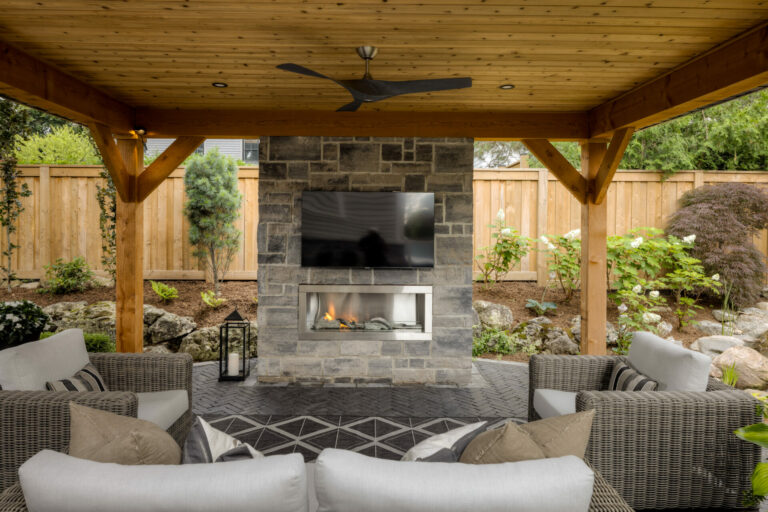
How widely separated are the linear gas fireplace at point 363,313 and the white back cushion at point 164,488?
3.43 meters

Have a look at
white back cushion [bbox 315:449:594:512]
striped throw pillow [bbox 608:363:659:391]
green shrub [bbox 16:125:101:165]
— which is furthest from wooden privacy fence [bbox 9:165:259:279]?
white back cushion [bbox 315:449:594:512]

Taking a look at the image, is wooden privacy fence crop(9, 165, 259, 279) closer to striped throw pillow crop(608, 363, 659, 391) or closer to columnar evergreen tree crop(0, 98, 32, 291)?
columnar evergreen tree crop(0, 98, 32, 291)

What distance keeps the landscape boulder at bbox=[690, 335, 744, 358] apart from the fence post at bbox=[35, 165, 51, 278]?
25.8ft

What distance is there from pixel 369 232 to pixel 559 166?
73.6 inches

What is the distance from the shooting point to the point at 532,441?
1.49 meters

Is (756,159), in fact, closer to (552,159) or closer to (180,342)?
(552,159)

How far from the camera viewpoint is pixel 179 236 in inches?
253

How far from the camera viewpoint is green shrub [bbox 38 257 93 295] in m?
6.08

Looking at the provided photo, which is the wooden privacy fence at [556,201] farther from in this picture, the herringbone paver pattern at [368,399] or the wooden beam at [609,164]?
the herringbone paver pattern at [368,399]

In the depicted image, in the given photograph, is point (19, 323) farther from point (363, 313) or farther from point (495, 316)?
point (495, 316)

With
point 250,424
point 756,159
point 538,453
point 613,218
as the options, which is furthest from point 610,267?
point 538,453

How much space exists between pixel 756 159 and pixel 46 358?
28.2 feet

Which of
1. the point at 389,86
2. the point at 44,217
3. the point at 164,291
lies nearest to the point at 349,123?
the point at 389,86

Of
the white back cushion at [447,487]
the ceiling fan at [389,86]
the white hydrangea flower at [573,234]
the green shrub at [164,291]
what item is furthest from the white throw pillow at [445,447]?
the green shrub at [164,291]
